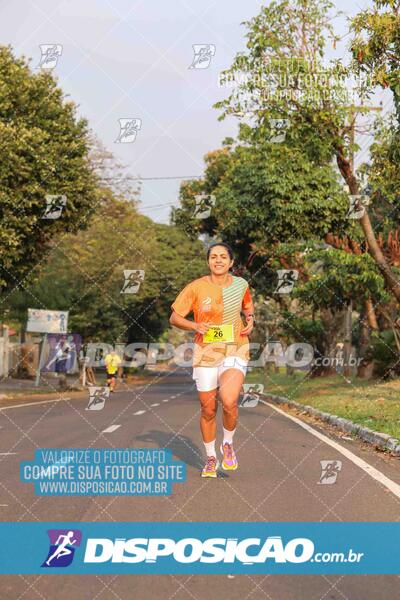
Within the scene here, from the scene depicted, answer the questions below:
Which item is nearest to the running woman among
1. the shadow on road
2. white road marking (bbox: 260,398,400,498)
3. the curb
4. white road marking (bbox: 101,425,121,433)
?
the shadow on road

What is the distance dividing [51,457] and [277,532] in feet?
16.7

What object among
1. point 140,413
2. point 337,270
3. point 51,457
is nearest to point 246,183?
point 337,270

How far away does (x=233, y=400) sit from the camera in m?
9.34

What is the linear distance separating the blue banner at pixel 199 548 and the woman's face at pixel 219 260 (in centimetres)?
289

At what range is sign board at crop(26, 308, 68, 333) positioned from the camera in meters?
37.5

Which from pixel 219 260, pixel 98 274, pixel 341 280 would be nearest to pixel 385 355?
pixel 341 280

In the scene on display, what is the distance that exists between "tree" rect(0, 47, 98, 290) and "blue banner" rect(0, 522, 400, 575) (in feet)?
65.2

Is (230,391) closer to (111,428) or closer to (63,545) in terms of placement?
(63,545)

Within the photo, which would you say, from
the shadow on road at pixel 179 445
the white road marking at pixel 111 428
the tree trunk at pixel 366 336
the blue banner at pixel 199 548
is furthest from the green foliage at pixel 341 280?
the blue banner at pixel 199 548

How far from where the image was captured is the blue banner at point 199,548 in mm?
5820

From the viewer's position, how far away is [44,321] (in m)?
37.9

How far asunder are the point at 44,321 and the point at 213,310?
2958 centimetres

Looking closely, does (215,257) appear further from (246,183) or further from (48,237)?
(246,183)

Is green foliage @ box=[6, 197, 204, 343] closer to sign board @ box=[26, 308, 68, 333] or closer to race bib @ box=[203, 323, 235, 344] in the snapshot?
sign board @ box=[26, 308, 68, 333]
